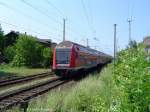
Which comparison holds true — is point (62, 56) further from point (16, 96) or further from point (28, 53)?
point (28, 53)

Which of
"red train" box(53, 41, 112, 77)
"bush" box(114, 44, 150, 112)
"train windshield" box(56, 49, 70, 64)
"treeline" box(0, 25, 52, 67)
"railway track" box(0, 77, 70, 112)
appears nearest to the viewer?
"bush" box(114, 44, 150, 112)

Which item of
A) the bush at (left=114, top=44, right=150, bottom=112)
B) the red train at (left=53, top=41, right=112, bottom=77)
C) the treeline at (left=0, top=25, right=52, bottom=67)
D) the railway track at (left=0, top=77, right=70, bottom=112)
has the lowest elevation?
the railway track at (left=0, top=77, right=70, bottom=112)

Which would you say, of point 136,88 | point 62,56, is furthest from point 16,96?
point 62,56

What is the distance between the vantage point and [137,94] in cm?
675

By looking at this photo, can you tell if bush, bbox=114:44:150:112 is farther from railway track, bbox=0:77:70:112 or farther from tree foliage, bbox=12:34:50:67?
tree foliage, bbox=12:34:50:67

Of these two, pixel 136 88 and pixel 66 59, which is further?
pixel 66 59

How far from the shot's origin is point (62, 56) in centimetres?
3438

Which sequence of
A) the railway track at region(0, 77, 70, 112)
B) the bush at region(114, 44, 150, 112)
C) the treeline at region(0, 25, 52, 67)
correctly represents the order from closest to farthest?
the bush at region(114, 44, 150, 112), the railway track at region(0, 77, 70, 112), the treeline at region(0, 25, 52, 67)

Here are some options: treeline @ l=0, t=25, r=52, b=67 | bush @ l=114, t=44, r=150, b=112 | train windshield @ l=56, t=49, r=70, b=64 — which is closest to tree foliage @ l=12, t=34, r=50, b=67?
treeline @ l=0, t=25, r=52, b=67

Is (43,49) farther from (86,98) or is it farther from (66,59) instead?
(86,98)

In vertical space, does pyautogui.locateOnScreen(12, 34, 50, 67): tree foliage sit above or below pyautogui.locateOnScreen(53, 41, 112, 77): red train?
above

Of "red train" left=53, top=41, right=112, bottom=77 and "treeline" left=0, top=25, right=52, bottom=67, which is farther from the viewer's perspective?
"treeline" left=0, top=25, right=52, bottom=67

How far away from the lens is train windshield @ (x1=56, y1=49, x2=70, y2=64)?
33906 mm

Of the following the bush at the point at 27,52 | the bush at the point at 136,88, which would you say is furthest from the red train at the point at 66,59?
the bush at the point at 136,88
